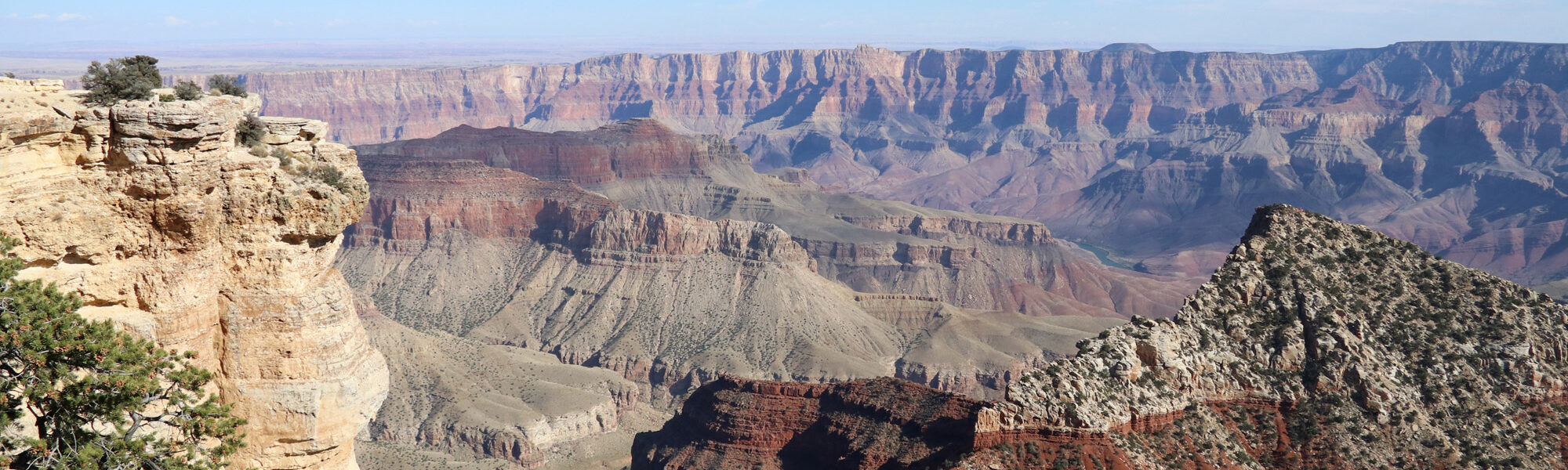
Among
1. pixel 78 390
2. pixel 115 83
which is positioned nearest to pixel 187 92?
pixel 115 83

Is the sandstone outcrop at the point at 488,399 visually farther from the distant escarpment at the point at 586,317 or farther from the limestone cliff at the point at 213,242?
the limestone cliff at the point at 213,242

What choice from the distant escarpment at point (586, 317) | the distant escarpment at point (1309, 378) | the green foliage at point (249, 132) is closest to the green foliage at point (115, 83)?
the green foliage at point (249, 132)

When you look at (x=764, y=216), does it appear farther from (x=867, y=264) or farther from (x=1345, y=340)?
(x=1345, y=340)

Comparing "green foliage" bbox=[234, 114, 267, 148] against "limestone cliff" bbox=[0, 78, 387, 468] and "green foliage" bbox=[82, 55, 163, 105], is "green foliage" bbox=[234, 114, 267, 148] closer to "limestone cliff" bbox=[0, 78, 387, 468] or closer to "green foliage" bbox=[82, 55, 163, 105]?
"limestone cliff" bbox=[0, 78, 387, 468]

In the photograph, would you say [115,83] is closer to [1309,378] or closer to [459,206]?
[1309,378]

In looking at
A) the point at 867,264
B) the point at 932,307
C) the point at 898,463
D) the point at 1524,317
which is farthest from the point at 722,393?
the point at 867,264

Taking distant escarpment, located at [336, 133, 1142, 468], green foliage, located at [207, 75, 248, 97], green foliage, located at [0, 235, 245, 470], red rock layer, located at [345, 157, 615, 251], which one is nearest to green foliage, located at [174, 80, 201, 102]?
green foliage, located at [207, 75, 248, 97]
